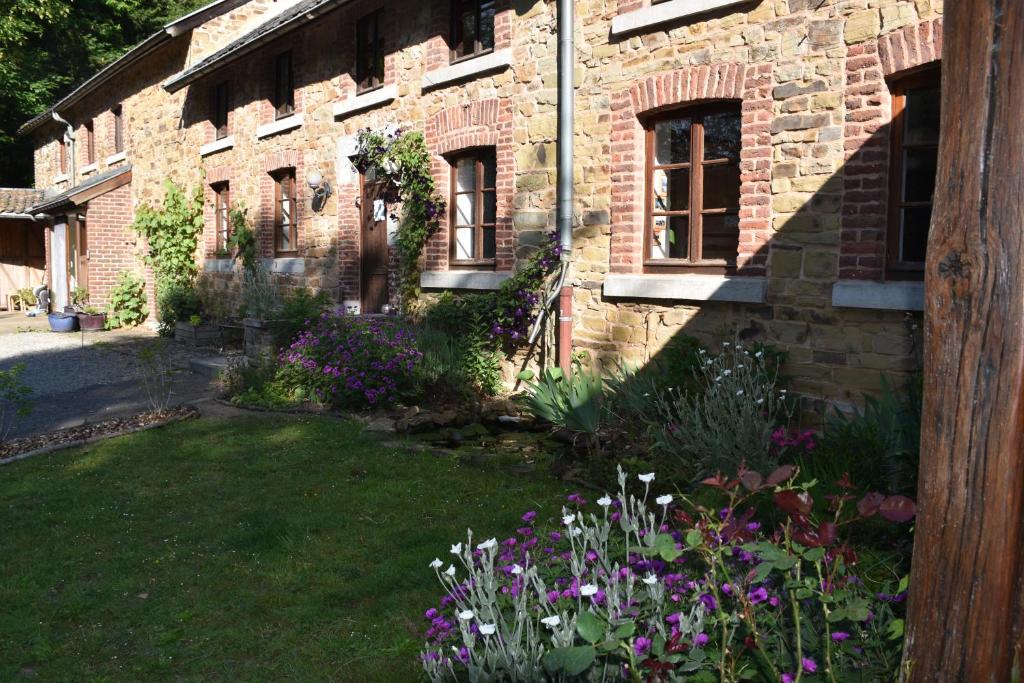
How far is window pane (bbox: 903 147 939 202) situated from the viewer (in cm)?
593

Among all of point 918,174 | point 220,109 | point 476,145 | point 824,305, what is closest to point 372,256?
point 476,145

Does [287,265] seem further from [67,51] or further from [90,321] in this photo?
[67,51]

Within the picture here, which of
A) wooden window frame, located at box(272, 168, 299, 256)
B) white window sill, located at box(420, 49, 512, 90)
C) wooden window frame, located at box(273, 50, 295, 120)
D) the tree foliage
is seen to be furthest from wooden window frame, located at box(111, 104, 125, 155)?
white window sill, located at box(420, 49, 512, 90)

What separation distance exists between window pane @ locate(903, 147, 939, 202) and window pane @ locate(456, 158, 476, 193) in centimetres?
509

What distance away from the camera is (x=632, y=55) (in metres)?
7.66

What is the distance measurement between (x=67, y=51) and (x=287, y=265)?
22.6 m

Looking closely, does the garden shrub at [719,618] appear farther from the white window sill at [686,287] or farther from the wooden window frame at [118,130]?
the wooden window frame at [118,130]

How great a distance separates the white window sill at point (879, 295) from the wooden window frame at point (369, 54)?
7.29m

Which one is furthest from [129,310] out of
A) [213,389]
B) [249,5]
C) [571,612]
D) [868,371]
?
[571,612]

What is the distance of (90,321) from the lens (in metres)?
18.2

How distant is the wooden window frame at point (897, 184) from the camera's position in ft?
19.4

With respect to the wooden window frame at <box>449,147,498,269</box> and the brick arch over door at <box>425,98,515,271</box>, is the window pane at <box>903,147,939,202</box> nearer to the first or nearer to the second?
the brick arch over door at <box>425,98,515,271</box>

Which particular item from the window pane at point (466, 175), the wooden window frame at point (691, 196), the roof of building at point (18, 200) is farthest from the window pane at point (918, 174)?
the roof of building at point (18, 200)

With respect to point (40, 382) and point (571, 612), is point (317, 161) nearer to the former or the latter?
point (40, 382)
